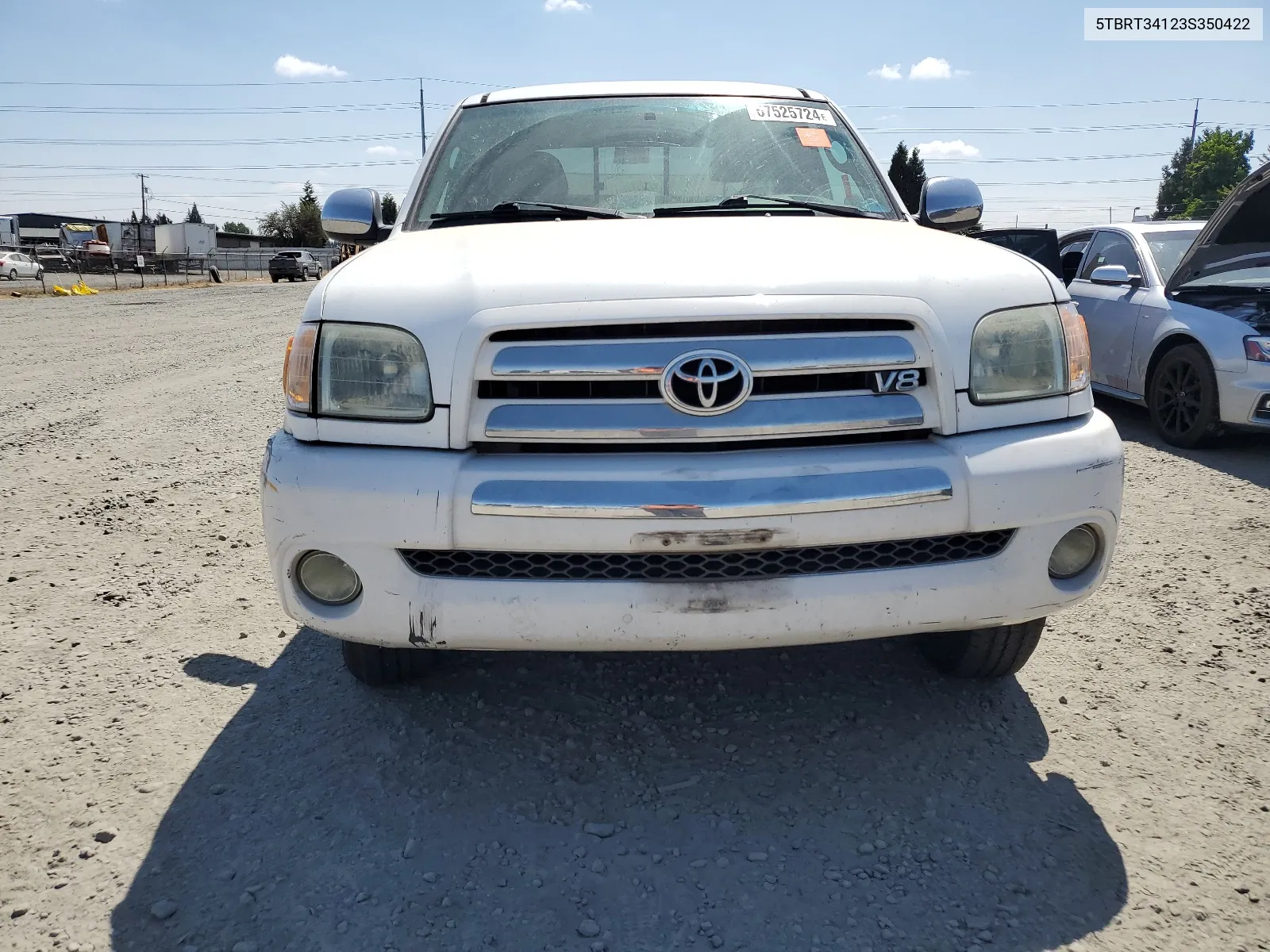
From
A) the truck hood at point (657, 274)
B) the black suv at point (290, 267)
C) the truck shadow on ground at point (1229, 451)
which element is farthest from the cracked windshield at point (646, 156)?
the black suv at point (290, 267)

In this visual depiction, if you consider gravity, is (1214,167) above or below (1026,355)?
above

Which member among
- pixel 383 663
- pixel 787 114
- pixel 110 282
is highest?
pixel 787 114

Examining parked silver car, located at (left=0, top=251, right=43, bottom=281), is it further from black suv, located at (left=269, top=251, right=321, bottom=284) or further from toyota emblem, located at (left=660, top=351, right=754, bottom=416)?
toyota emblem, located at (left=660, top=351, right=754, bottom=416)

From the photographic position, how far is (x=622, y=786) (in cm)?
246

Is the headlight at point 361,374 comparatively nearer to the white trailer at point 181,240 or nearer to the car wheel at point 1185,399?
the car wheel at point 1185,399

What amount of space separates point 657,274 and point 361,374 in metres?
0.75

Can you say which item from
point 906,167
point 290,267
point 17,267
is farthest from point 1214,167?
point 17,267

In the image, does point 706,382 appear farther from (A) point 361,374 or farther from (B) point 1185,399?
(B) point 1185,399

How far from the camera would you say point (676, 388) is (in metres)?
2.20

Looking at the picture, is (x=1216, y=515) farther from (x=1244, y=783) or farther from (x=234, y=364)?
(x=234, y=364)

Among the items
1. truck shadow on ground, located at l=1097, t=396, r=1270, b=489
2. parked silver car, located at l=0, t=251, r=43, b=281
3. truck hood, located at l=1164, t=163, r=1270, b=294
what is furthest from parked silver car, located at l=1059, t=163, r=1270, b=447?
parked silver car, located at l=0, t=251, r=43, b=281

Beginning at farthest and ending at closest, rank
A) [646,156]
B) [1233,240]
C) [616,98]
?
[1233,240]
[616,98]
[646,156]

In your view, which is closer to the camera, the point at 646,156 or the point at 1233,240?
the point at 646,156

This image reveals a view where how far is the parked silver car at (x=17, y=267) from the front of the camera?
32344mm
